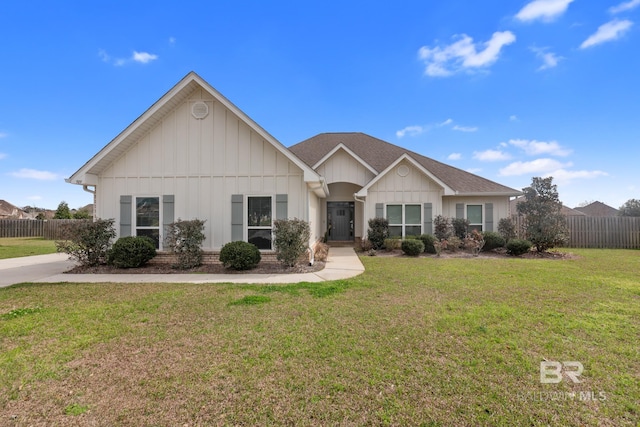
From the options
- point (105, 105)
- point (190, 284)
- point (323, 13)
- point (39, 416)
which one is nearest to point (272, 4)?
point (323, 13)

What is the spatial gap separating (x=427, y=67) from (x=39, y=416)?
59.3 feet

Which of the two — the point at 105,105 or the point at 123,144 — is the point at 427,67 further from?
the point at 105,105

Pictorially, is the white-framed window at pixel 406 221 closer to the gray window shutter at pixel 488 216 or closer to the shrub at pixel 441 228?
the shrub at pixel 441 228

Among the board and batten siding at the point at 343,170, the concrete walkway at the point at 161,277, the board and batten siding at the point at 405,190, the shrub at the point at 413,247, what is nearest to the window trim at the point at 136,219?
the concrete walkway at the point at 161,277

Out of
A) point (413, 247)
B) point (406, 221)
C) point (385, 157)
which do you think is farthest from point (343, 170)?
point (413, 247)

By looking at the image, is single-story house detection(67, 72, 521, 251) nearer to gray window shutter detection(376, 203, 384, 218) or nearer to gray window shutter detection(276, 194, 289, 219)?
gray window shutter detection(276, 194, 289, 219)

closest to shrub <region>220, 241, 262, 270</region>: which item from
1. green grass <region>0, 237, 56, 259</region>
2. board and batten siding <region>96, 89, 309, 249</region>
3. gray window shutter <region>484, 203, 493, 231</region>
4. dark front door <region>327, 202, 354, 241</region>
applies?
board and batten siding <region>96, 89, 309, 249</region>

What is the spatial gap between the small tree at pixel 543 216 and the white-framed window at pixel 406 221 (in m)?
4.96

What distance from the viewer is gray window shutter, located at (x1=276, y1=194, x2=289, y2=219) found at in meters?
10.5

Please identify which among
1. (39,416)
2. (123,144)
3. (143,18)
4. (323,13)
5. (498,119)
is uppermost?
(323,13)

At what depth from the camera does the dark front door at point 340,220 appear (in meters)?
18.1

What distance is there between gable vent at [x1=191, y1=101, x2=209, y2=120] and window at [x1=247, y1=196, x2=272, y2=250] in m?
3.48

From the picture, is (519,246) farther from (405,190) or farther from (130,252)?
(130,252)

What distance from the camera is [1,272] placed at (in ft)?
30.1
